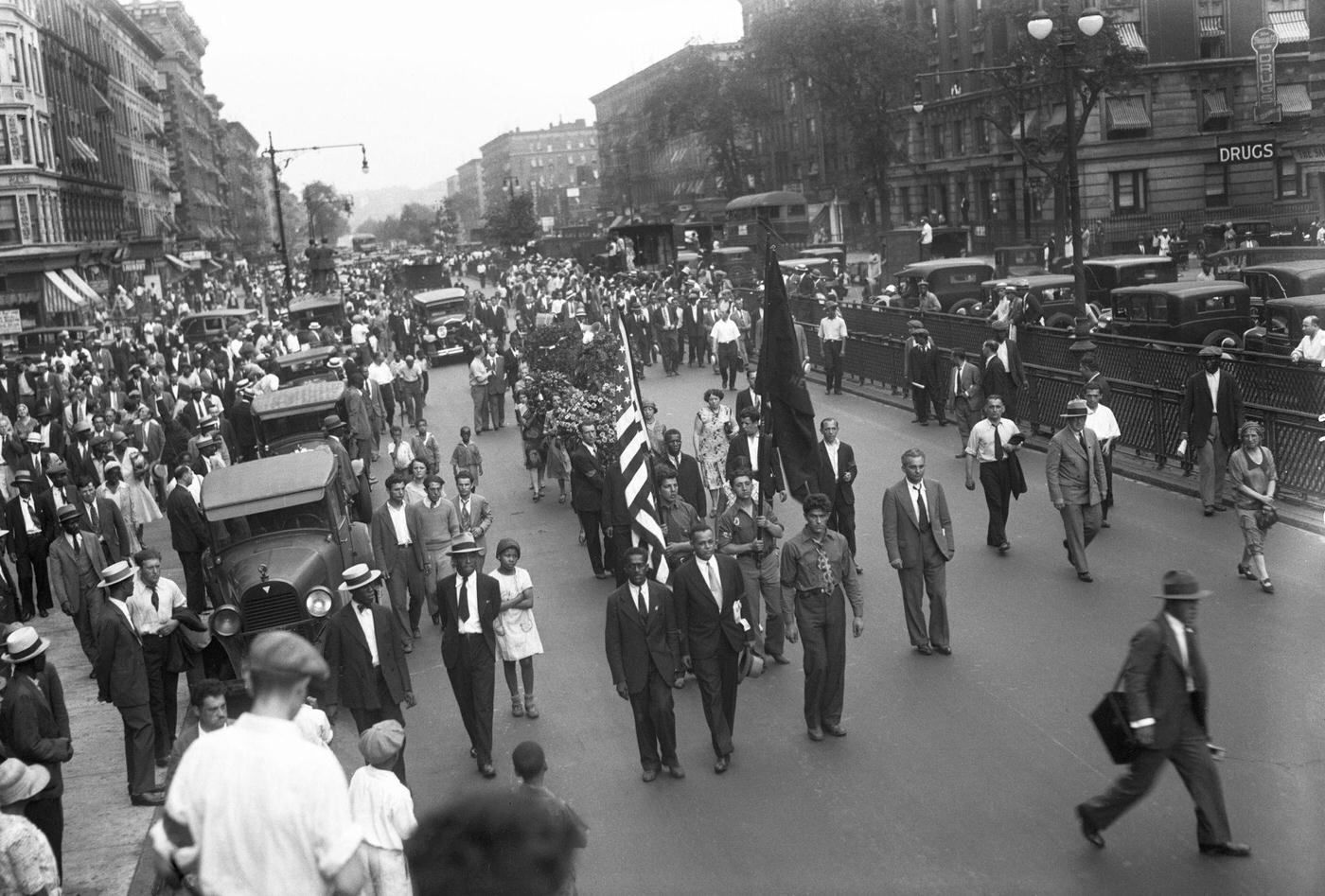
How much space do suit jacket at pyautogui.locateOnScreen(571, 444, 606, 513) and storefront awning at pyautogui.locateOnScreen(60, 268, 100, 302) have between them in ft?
161

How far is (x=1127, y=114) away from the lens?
51781mm

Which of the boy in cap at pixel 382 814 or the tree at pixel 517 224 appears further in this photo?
the tree at pixel 517 224

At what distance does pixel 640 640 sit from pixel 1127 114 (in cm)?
4831

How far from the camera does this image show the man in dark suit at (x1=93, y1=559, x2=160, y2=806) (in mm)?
Answer: 9969

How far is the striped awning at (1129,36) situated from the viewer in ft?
157

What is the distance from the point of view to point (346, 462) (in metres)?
16.7

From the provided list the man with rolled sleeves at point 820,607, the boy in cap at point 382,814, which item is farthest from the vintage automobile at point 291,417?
the boy in cap at point 382,814

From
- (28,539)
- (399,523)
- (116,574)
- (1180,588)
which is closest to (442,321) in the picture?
(28,539)

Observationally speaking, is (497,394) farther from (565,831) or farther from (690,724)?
(565,831)

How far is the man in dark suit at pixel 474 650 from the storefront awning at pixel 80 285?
53.8 m

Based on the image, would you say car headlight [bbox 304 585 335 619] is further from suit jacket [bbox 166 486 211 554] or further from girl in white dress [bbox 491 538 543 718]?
suit jacket [bbox 166 486 211 554]

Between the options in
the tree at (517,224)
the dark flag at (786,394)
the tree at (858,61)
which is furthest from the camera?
the tree at (517,224)

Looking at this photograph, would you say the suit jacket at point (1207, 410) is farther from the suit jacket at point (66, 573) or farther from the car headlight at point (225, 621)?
the suit jacket at point (66, 573)

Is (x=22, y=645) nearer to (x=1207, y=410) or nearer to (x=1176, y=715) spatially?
(x=1176, y=715)
